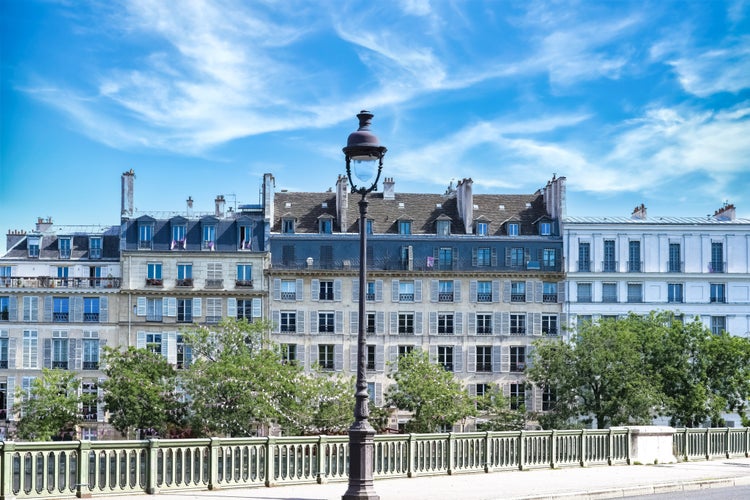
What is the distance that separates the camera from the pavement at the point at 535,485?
20.2m

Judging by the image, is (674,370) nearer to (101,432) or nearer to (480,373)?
(480,373)

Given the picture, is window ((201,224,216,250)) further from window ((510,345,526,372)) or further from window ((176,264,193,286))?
window ((510,345,526,372))

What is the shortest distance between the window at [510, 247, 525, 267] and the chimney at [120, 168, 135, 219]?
23.6m

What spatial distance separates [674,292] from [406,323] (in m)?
16.8

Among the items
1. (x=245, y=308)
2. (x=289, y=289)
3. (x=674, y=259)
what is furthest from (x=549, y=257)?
(x=245, y=308)

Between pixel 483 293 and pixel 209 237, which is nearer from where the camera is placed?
pixel 209 237

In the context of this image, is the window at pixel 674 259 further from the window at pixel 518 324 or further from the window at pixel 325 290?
the window at pixel 325 290

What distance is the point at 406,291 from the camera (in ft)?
218

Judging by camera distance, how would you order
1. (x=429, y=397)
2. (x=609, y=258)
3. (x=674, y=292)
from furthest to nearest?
(x=674, y=292) → (x=609, y=258) → (x=429, y=397)

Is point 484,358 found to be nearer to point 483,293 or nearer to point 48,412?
point 483,293

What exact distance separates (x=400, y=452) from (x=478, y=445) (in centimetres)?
271

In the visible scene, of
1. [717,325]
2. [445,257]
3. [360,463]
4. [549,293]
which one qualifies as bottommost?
[360,463]

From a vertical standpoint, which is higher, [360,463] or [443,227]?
[443,227]

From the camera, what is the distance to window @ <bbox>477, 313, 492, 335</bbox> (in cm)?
6644
